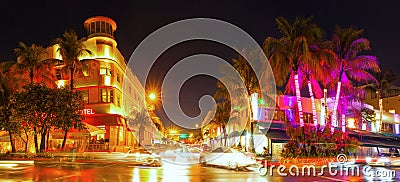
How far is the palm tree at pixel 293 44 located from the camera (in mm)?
30906

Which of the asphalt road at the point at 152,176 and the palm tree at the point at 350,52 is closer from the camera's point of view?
the asphalt road at the point at 152,176

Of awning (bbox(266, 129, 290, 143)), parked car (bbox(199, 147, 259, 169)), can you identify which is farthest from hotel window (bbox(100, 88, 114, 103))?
parked car (bbox(199, 147, 259, 169))

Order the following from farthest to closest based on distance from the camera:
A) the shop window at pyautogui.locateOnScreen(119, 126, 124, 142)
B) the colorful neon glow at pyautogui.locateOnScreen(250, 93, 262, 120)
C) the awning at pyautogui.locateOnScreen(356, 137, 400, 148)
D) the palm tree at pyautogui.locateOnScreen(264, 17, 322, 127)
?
the shop window at pyautogui.locateOnScreen(119, 126, 124, 142) → the awning at pyautogui.locateOnScreen(356, 137, 400, 148) → the colorful neon glow at pyautogui.locateOnScreen(250, 93, 262, 120) → the palm tree at pyautogui.locateOnScreen(264, 17, 322, 127)

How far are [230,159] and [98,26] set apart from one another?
136ft

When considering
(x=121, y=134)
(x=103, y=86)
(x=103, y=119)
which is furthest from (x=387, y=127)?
(x=103, y=86)

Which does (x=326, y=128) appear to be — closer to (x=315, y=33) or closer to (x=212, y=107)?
(x=315, y=33)

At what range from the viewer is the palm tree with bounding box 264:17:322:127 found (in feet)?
101

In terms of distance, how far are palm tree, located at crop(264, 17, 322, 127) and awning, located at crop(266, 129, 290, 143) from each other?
764cm

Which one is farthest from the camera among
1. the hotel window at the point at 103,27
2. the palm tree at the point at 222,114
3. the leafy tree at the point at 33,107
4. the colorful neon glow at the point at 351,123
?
the palm tree at the point at 222,114

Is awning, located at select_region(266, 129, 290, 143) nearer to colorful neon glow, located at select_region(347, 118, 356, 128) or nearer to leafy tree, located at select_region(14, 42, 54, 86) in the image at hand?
colorful neon glow, located at select_region(347, 118, 356, 128)

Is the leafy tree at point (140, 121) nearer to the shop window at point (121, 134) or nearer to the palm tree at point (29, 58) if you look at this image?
the shop window at point (121, 134)

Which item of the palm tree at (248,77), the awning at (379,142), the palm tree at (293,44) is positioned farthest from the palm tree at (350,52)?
the awning at (379,142)

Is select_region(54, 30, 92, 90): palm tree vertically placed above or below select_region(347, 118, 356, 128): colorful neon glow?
above

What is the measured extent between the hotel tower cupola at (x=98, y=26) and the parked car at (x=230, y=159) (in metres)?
37.7
